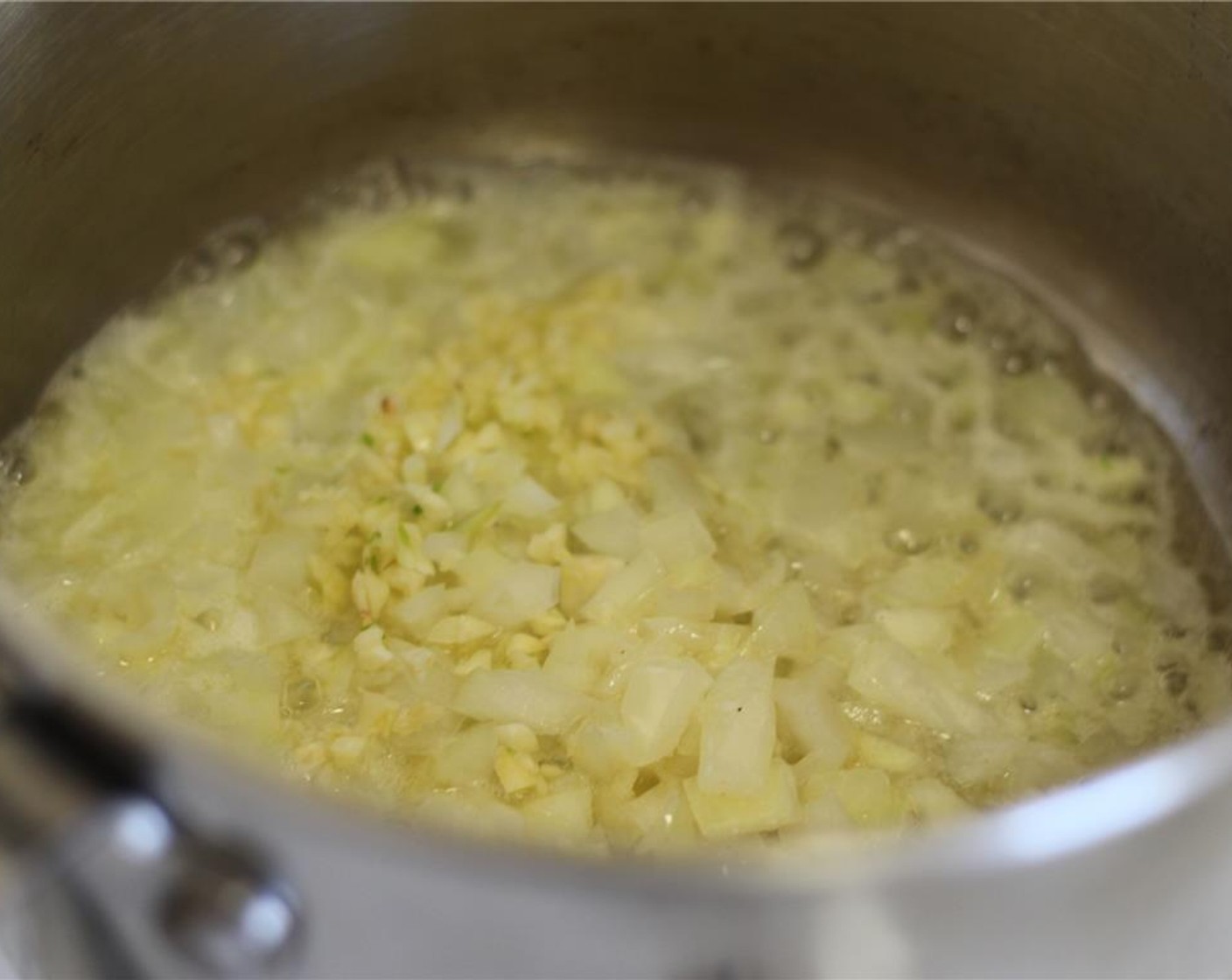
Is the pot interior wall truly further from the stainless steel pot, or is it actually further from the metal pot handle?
the metal pot handle

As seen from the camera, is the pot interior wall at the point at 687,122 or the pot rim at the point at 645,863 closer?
the pot rim at the point at 645,863

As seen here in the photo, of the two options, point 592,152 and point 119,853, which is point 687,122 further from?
point 119,853

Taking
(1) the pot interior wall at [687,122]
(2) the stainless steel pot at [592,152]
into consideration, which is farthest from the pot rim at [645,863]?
(1) the pot interior wall at [687,122]

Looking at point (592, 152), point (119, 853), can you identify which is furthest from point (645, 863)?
point (592, 152)

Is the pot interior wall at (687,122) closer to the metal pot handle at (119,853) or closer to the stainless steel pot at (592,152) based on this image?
the stainless steel pot at (592,152)

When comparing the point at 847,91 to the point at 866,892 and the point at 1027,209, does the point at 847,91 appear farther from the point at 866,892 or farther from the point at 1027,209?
A: the point at 866,892

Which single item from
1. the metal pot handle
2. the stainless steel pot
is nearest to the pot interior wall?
the stainless steel pot

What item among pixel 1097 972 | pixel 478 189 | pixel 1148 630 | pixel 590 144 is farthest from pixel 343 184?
pixel 1097 972

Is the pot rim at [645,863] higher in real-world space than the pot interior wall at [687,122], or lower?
lower
